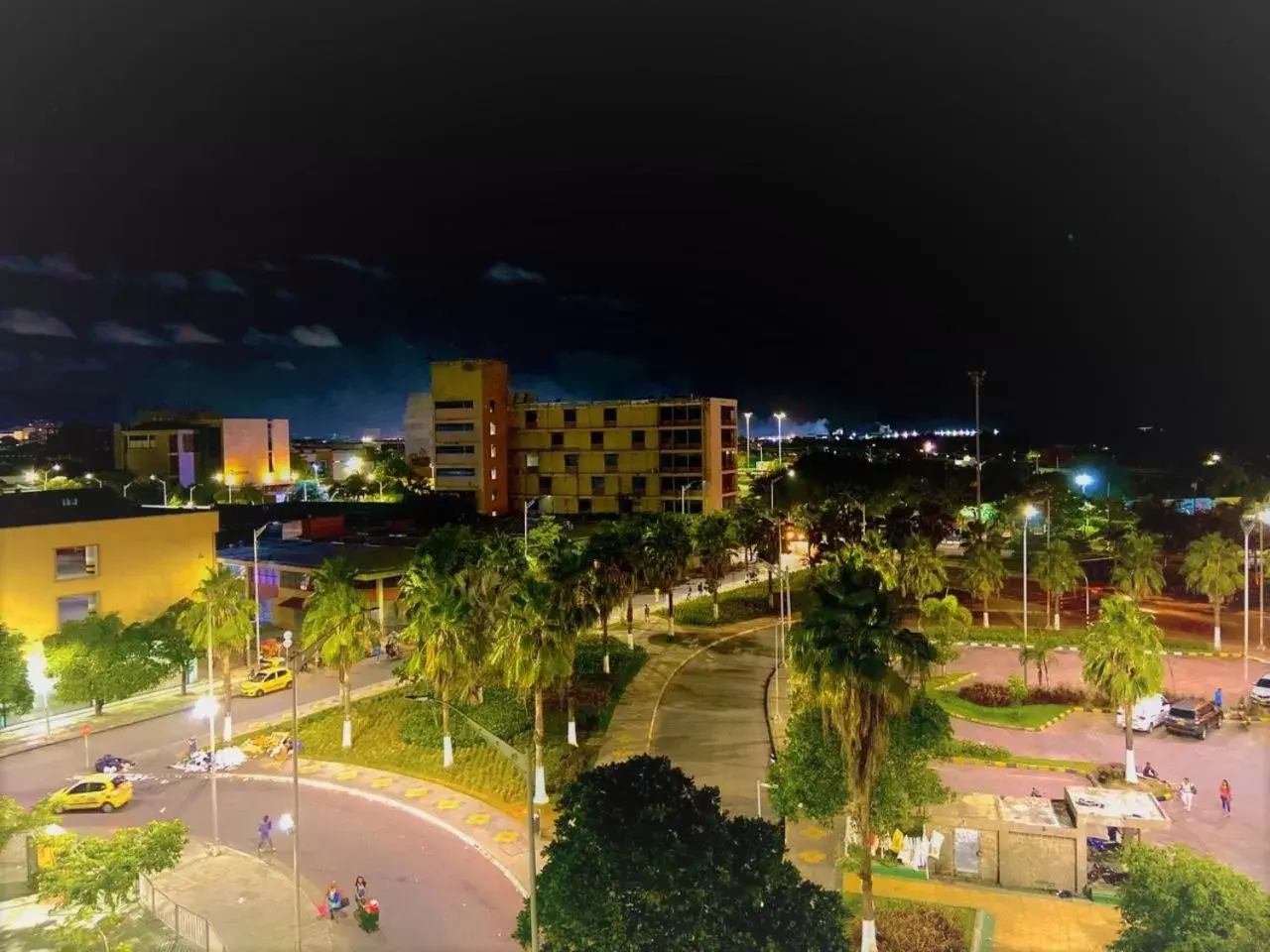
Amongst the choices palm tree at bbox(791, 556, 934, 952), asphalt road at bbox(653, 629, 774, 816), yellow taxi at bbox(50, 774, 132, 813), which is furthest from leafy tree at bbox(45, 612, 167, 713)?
palm tree at bbox(791, 556, 934, 952)

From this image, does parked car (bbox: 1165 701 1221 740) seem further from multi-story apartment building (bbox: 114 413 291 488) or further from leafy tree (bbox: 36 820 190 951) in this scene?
multi-story apartment building (bbox: 114 413 291 488)

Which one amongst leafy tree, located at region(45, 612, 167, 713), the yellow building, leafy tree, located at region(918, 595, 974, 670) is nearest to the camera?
leafy tree, located at region(45, 612, 167, 713)

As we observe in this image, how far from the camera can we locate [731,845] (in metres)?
16.2

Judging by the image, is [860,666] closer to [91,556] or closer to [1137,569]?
[91,556]

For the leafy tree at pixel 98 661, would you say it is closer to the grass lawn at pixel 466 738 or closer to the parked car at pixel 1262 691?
the grass lawn at pixel 466 738

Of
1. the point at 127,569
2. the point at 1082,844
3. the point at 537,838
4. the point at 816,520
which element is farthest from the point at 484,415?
the point at 1082,844

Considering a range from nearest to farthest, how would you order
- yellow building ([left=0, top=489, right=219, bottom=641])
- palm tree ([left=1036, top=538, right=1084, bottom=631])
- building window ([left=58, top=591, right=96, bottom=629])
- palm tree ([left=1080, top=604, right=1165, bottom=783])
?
palm tree ([left=1080, top=604, right=1165, bottom=783]), yellow building ([left=0, top=489, right=219, bottom=641]), building window ([left=58, top=591, right=96, bottom=629]), palm tree ([left=1036, top=538, right=1084, bottom=631])

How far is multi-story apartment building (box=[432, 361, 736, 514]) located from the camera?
102 meters

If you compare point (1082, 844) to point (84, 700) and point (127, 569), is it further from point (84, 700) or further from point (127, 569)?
point (127, 569)

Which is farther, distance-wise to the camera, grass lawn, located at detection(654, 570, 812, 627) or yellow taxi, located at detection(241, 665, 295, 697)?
grass lawn, located at detection(654, 570, 812, 627)

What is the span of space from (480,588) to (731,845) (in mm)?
21580

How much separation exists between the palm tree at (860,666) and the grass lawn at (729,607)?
1612 inches

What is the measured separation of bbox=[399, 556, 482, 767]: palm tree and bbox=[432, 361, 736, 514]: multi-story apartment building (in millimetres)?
63828

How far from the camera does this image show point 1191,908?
15.6 metres
